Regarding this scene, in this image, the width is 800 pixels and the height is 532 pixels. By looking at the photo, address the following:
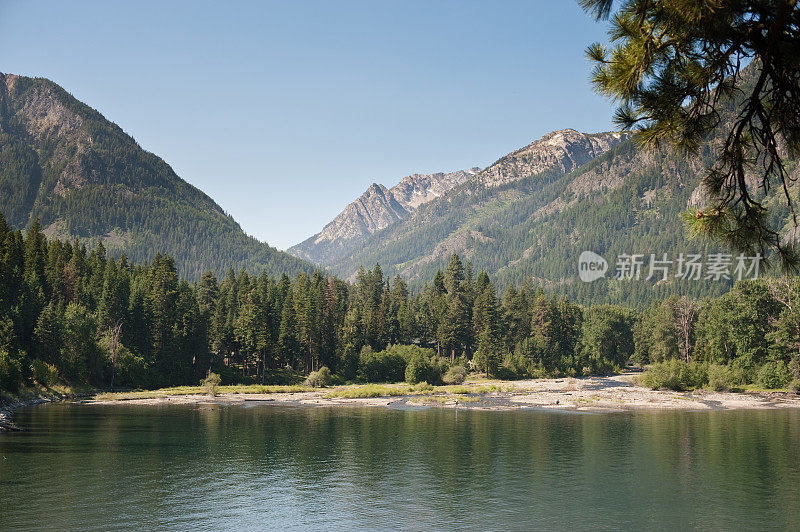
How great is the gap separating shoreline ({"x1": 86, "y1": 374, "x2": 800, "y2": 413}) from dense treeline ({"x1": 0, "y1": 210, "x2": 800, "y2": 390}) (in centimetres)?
1149

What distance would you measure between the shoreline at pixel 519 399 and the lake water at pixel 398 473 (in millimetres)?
15323

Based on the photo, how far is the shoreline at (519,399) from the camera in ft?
293

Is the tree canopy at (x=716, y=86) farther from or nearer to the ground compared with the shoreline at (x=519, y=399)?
farther from the ground

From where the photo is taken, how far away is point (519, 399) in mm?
99562

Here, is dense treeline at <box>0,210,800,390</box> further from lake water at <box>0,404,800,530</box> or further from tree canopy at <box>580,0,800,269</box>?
tree canopy at <box>580,0,800,269</box>

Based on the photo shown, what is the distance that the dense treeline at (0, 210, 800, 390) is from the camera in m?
99.6

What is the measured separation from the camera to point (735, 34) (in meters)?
12.9

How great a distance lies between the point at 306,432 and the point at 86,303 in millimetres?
73108

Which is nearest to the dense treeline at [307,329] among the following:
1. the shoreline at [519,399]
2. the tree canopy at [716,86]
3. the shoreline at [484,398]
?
the shoreline at [484,398]

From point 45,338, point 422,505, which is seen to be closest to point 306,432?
point 422,505

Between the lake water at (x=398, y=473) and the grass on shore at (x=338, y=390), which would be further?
the grass on shore at (x=338, y=390)

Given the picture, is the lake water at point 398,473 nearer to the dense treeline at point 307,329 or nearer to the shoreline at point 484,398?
the shoreline at point 484,398

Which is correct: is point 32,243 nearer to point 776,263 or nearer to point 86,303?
point 86,303

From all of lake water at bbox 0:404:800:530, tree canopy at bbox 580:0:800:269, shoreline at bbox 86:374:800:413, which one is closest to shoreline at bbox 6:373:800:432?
shoreline at bbox 86:374:800:413
